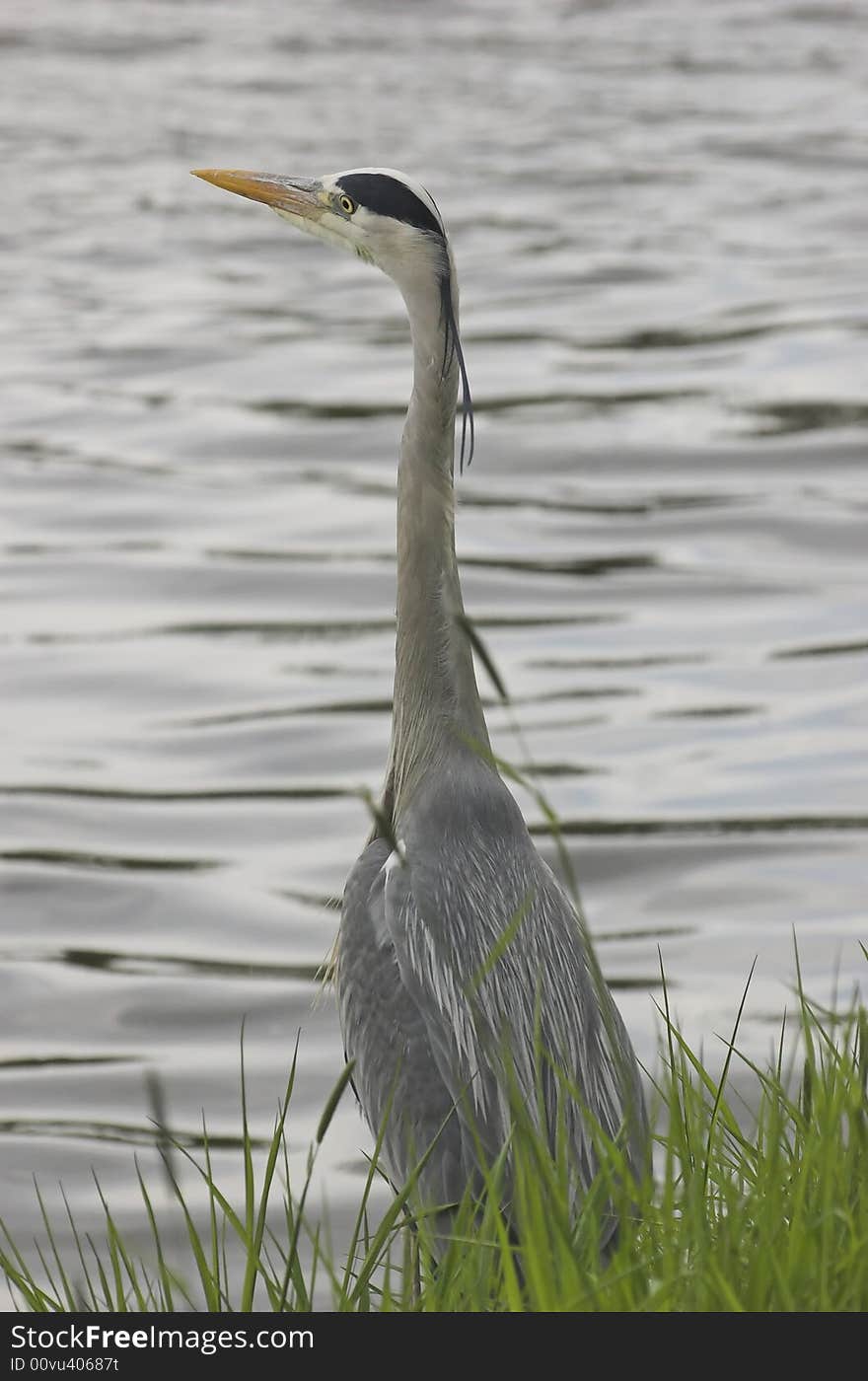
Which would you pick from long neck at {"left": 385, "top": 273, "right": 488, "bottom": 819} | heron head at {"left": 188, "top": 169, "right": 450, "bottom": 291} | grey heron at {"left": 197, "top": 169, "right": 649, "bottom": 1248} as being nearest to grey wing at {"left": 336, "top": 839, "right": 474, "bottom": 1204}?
grey heron at {"left": 197, "top": 169, "right": 649, "bottom": 1248}

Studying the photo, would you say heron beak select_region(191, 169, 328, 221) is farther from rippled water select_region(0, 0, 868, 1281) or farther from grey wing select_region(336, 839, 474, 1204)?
rippled water select_region(0, 0, 868, 1281)

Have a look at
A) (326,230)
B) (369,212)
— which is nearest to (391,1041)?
(369,212)

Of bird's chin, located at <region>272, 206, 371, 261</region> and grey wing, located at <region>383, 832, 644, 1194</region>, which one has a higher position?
bird's chin, located at <region>272, 206, 371, 261</region>

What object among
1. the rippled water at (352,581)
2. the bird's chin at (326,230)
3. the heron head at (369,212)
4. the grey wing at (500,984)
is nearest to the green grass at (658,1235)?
the grey wing at (500,984)

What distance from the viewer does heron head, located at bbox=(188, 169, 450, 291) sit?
4.58 meters

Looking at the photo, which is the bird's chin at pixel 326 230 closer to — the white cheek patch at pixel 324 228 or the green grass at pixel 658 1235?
the white cheek patch at pixel 324 228

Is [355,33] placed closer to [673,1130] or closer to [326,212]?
[326,212]

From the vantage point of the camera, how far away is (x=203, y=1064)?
6.27m

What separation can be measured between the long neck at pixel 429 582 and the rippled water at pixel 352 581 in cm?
160

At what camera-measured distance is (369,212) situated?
4773 mm

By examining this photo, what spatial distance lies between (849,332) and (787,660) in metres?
5.82

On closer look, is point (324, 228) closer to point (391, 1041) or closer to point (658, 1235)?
point (391, 1041)

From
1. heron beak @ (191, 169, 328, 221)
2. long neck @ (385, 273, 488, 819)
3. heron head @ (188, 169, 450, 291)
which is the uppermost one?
heron beak @ (191, 169, 328, 221)

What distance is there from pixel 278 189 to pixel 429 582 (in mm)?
1172
